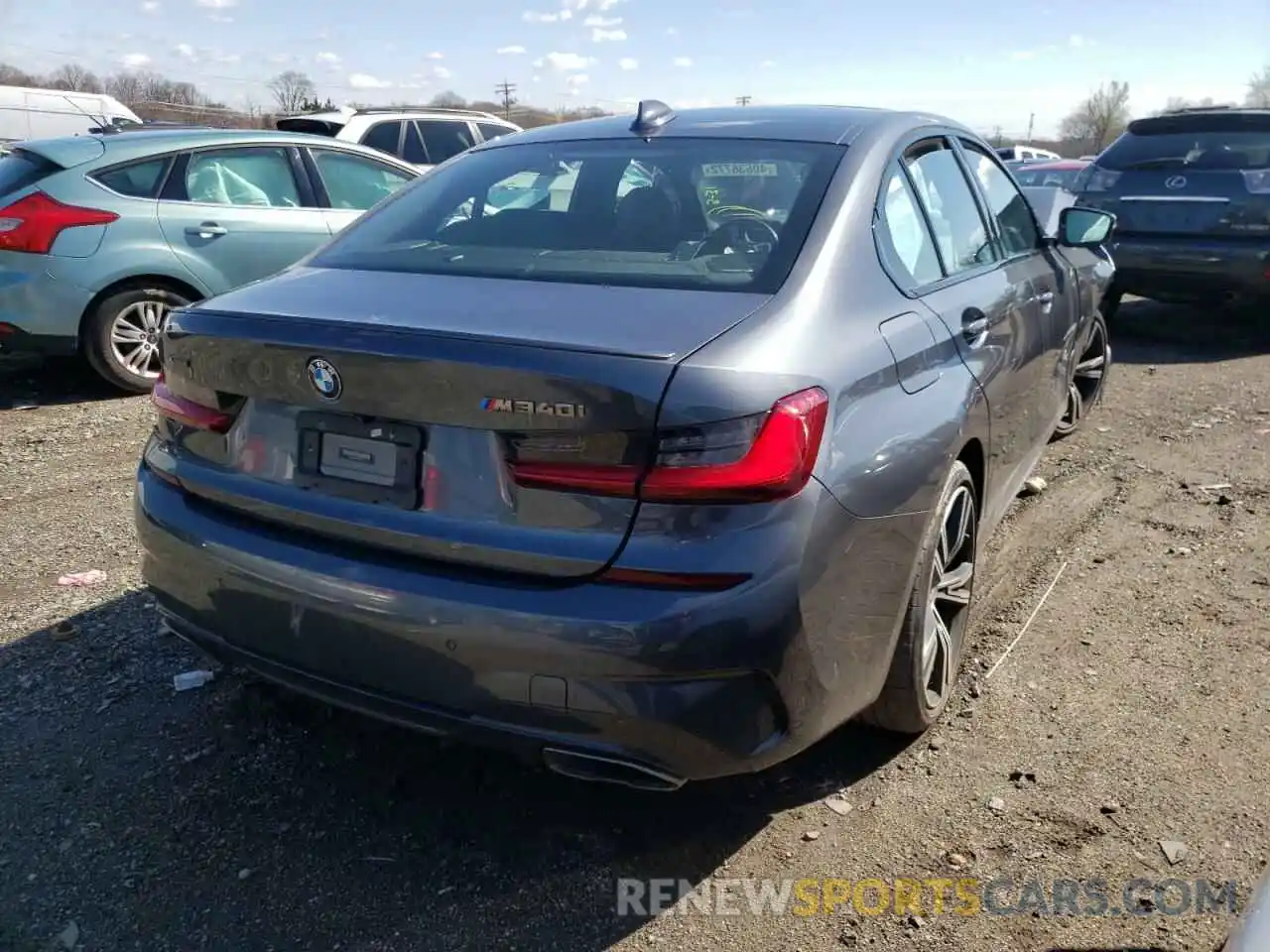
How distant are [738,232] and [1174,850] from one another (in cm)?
181

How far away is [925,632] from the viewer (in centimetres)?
271

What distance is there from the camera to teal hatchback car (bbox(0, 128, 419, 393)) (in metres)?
6.06

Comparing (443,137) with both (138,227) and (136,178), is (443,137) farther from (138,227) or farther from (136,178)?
(138,227)

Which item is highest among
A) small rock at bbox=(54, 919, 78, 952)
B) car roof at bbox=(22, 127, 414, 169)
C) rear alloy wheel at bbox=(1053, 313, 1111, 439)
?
car roof at bbox=(22, 127, 414, 169)

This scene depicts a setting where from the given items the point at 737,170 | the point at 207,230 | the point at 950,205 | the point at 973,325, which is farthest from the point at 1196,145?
the point at 207,230

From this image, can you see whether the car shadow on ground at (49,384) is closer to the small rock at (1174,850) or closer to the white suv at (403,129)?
the white suv at (403,129)

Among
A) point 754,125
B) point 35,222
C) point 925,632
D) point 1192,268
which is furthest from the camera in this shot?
point 1192,268

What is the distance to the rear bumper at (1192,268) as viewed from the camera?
289 inches

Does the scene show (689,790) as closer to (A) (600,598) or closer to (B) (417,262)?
(A) (600,598)

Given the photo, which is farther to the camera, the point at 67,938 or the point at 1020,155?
the point at 1020,155

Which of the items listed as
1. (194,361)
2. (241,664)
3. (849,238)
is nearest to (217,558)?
(241,664)

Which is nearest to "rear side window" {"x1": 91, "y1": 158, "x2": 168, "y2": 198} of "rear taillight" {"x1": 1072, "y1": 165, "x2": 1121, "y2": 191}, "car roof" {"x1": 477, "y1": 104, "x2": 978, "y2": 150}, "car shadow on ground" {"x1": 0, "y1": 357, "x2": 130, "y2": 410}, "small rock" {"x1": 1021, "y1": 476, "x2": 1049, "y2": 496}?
"car shadow on ground" {"x1": 0, "y1": 357, "x2": 130, "y2": 410}

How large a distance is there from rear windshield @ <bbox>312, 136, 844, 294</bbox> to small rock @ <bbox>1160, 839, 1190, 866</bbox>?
1.62 meters

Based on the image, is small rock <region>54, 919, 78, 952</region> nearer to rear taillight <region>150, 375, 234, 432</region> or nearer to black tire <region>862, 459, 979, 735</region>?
rear taillight <region>150, 375, 234, 432</region>
